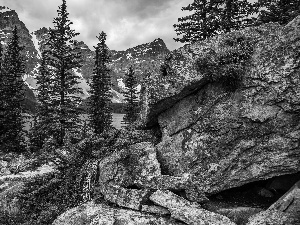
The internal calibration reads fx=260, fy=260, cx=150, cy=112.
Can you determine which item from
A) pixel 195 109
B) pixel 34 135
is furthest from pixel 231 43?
pixel 34 135

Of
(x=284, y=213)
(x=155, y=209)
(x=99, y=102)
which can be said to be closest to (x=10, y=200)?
(x=155, y=209)

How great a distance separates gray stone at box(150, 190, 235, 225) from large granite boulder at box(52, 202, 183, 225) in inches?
11.5

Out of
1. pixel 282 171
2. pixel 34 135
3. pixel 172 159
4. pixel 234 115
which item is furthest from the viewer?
pixel 34 135

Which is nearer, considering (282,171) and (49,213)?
(282,171)

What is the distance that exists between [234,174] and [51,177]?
A: 7958 mm

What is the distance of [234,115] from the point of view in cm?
939

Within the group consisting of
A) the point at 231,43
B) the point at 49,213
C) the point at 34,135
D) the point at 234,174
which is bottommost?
the point at 49,213

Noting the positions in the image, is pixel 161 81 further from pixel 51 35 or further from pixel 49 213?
pixel 51 35

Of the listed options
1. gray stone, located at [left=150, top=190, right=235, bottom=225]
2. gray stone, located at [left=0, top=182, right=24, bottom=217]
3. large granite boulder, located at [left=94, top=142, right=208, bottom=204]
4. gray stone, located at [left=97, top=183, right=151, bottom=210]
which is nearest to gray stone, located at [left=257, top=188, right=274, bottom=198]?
large granite boulder, located at [left=94, top=142, right=208, bottom=204]

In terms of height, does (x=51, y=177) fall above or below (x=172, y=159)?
below

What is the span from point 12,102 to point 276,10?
31176 millimetres

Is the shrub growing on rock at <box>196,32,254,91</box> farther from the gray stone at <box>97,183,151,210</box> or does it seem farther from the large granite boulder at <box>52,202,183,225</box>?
the large granite boulder at <box>52,202,183,225</box>

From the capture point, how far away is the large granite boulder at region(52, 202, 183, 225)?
7887 mm

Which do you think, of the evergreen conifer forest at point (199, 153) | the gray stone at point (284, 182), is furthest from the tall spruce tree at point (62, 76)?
the gray stone at point (284, 182)
